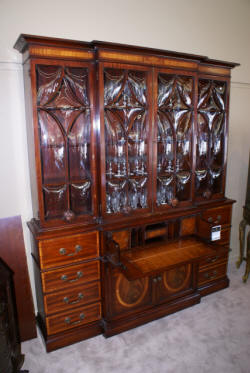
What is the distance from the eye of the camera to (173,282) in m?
2.60

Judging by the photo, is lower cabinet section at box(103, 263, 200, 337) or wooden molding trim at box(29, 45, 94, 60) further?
lower cabinet section at box(103, 263, 200, 337)

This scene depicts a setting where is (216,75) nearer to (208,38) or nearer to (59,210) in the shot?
(208,38)

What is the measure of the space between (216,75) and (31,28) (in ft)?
5.25

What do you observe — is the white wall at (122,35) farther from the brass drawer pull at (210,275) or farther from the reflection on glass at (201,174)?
the brass drawer pull at (210,275)

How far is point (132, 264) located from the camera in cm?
203

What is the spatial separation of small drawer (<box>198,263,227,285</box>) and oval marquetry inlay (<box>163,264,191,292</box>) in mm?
208

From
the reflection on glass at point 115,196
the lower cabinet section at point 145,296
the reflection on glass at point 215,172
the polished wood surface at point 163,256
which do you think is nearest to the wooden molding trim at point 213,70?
the reflection on glass at point 215,172

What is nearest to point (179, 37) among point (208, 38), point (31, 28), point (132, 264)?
point (208, 38)

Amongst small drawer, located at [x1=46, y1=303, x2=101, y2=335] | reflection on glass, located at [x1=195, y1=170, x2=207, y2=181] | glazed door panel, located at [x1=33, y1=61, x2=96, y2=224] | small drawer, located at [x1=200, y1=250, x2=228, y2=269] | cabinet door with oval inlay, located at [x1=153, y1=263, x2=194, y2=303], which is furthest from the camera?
small drawer, located at [x1=200, y1=250, x2=228, y2=269]

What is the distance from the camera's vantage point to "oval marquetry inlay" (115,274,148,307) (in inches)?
91.8

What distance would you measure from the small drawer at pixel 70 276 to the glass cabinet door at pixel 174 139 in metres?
0.74

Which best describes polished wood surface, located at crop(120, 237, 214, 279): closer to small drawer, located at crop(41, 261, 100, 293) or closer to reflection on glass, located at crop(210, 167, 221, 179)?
small drawer, located at crop(41, 261, 100, 293)

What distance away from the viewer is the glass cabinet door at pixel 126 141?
2086 mm

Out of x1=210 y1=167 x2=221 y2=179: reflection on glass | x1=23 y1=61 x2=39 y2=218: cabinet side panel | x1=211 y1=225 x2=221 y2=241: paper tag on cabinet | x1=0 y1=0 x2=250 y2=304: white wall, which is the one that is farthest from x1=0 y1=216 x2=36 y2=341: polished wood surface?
x1=210 y1=167 x2=221 y2=179: reflection on glass
